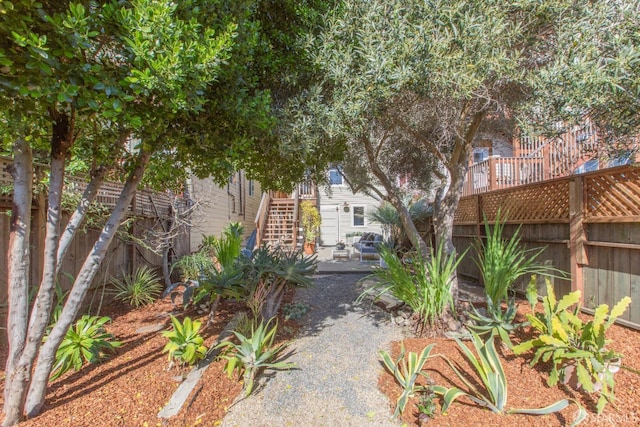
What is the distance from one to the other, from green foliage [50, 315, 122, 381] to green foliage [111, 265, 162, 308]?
2.05m

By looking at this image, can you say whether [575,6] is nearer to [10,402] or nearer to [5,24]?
[5,24]

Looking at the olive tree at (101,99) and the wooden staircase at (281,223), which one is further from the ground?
the olive tree at (101,99)

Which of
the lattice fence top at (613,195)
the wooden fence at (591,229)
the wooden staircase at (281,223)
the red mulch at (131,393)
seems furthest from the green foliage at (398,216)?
the red mulch at (131,393)

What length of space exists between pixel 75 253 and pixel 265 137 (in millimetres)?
3546

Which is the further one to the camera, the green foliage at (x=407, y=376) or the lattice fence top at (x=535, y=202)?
the lattice fence top at (x=535, y=202)

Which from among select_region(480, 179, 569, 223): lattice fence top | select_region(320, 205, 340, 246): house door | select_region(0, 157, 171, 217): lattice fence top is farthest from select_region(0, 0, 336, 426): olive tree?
select_region(320, 205, 340, 246): house door

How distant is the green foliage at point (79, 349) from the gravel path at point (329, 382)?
1.58 meters

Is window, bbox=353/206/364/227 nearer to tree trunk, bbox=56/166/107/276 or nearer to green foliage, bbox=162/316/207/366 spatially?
green foliage, bbox=162/316/207/366

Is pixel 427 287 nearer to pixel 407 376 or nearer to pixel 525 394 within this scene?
pixel 407 376

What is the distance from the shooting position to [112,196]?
5555mm

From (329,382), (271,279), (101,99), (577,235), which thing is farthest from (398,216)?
(101,99)

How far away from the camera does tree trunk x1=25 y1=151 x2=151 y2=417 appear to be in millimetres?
2418

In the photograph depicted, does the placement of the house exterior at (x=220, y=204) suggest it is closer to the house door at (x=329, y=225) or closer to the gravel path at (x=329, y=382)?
the gravel path at (x=329, y=382)

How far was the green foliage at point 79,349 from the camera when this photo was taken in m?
2.92
